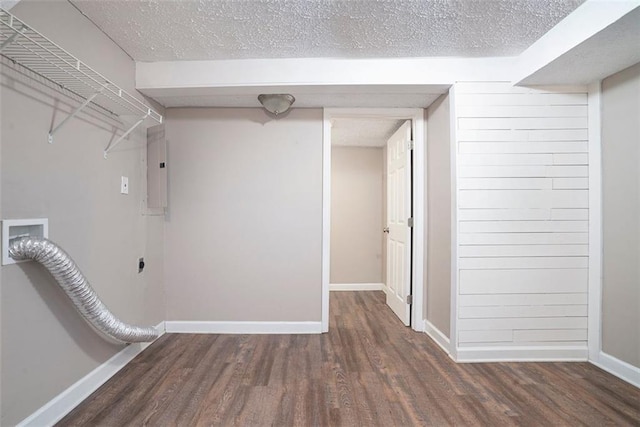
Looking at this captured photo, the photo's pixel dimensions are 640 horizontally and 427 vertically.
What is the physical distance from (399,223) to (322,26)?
1977 millimetres

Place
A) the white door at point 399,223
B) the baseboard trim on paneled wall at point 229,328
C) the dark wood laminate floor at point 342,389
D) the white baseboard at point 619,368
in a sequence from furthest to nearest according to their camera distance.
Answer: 1. the white door at point 399,223
2. the baseboard trim on paneled wall at point 229,328
3. the white baseboard at point 619,368
4. the dark wood laminate floor at point 342,389

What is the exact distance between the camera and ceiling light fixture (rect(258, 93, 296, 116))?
232 centimetres

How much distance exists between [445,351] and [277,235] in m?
1.67

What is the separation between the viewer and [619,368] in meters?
1.85

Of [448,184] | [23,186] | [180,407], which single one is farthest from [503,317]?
[23,186]

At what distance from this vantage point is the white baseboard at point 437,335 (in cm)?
221

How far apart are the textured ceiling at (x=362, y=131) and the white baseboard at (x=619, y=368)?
8.39ft

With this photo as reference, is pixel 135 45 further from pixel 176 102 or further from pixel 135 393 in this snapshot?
pixel 135 393

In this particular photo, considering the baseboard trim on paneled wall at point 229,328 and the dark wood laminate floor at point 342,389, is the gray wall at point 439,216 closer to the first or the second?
the dark wood laminate floor at point 342,389

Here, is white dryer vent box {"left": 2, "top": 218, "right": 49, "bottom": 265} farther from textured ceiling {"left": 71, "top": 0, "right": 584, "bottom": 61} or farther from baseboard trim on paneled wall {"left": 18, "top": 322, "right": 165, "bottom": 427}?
textured ceiling {"left": 71, "top": 0, "right": 584, "bottom": 61}

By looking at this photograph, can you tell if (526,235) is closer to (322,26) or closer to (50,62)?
(322,26)

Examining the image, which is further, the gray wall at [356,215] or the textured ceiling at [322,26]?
the gray wall at [356,215]

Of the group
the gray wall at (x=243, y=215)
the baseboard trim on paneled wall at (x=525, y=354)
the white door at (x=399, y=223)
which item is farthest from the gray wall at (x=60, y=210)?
the baseboard trim on paneled wall at (x=525, y=354)

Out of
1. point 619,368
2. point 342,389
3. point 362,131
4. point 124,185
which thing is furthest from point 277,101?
point 619,368
